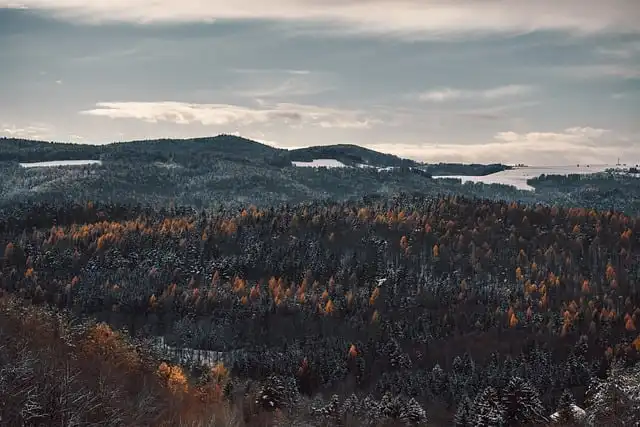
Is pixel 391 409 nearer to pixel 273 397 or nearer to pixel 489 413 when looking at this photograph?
pixel 489 413

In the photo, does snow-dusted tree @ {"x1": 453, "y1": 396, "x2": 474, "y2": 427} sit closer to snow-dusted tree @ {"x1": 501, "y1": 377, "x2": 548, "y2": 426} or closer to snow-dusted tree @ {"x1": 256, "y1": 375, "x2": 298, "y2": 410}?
snow-dusted tree @ {"x1": 501, "y1": 377, "x2": 548, "y2": 426}

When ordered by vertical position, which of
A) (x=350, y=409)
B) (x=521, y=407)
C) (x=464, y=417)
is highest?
(x=521, y=407)

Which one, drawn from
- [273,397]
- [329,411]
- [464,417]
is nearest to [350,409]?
[329,411]

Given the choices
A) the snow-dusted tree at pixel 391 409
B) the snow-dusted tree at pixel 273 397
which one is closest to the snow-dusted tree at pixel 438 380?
the snow-dusted tree at pixel 391 409

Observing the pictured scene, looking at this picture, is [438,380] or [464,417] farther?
[438,380]

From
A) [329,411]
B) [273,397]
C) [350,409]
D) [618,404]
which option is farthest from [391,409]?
[618,404]

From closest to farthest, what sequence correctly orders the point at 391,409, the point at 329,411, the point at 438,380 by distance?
the point at 329,411
the point at 391,409
the point at 438,380

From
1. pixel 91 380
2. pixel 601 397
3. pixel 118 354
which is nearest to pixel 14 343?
pixel 91 380

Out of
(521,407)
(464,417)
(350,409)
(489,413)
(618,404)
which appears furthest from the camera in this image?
(464,417)

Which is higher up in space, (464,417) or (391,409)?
(391,409)

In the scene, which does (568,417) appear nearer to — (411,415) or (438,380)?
(411,415)

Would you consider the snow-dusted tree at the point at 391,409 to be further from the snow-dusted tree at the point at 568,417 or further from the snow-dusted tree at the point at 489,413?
the snow-dusted tree at the point at 568,417
